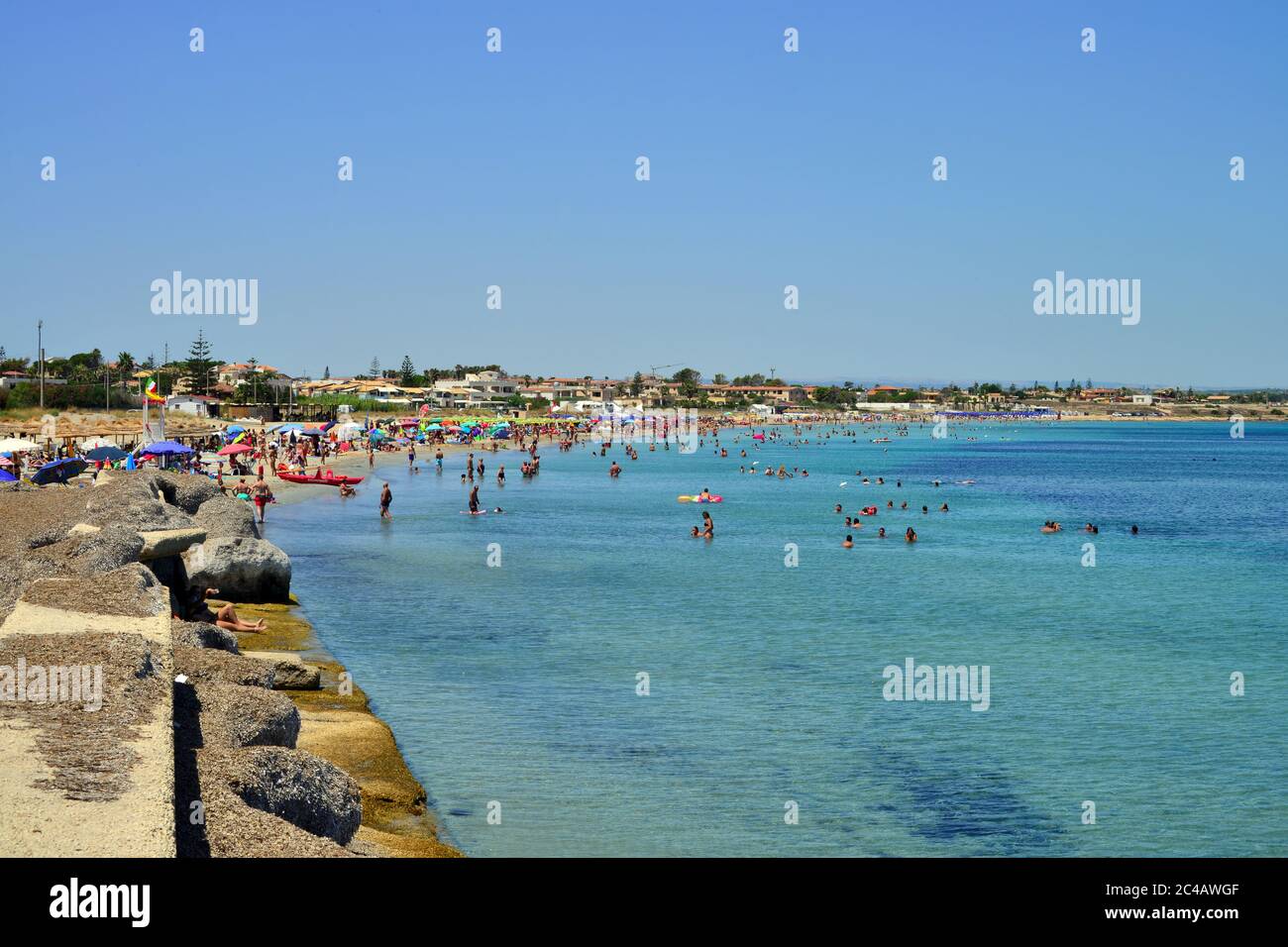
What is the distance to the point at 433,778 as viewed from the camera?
1738 centimetres

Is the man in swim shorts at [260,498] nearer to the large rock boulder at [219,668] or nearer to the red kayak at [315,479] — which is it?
the red kayak at [315,479]

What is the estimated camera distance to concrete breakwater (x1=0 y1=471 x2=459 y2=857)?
9.12 metres

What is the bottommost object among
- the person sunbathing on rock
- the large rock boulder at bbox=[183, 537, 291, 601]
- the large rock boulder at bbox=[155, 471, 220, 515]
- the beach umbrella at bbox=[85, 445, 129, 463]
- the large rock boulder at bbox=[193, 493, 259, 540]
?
the person sunbathing on rock

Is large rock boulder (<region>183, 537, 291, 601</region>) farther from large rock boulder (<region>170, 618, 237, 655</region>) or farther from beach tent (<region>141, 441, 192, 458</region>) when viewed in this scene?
beach tent (<region>141, 441, 192, 458</region>)

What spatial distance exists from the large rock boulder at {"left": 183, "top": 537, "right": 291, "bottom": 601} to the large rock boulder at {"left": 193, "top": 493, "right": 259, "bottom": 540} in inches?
18.4

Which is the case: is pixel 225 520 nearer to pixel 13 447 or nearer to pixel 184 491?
pixel 184 491

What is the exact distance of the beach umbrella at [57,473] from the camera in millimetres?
45000

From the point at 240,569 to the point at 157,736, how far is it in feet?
61.7

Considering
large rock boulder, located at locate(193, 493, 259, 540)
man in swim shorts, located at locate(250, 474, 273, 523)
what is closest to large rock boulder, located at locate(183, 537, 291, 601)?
large rock boulder, located at locate(193, 493, 259, 540)

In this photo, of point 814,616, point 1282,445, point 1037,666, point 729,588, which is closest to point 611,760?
point 1037,666

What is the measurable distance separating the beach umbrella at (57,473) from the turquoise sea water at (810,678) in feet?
25.1

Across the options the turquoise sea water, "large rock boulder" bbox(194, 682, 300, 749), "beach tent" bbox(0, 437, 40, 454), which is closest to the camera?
"large rock boulder" bbox(194, 682, 300, 749)
